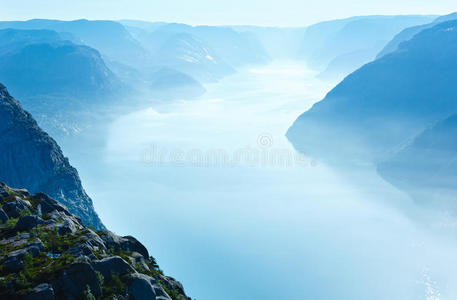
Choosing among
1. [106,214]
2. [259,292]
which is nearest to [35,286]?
[259,292]

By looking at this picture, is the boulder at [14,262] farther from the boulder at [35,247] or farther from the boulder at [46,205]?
the boulder at [46,205]

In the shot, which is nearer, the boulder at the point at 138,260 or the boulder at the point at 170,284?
the boulder at the point at 138,260

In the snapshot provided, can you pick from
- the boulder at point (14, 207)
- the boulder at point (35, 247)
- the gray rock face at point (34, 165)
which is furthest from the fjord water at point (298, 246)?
the boulder at point (35, 247)

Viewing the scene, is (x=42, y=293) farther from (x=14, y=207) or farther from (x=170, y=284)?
(x=14, y=207)

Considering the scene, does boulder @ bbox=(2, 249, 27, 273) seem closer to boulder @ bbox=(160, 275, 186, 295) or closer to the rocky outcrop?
the rocky outcrop

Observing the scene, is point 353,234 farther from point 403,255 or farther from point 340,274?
point 340,274
